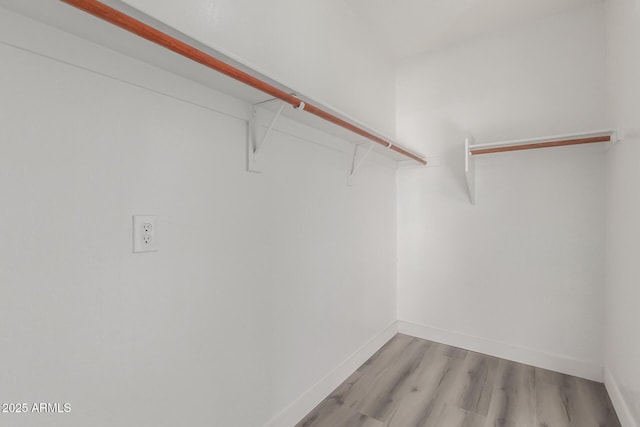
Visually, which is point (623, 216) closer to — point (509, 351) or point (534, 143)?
point (534, 143)

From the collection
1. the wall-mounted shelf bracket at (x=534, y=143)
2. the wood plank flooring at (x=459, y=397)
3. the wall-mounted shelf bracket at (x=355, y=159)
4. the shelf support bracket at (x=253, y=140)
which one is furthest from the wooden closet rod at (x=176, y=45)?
the wood plank flooring at (x=459, y=397)

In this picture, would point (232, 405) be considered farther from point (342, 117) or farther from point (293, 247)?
point (342, 117)

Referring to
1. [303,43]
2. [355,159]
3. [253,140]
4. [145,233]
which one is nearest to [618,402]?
[355,159]

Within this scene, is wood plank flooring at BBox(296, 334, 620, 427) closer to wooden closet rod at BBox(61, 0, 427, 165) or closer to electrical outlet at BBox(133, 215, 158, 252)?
electrical outlet at BBox(133, 215, 158, 252)

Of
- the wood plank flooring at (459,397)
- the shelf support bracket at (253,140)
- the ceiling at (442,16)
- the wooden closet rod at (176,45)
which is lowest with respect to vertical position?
the wood plank flooring at (459,397)

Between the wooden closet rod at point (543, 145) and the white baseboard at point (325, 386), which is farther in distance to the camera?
the wooden closet rod at point (543, 145)

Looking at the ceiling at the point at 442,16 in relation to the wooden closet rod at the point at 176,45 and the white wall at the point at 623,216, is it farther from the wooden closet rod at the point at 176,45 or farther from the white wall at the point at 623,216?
the wooden closet rod at the point at 176,45

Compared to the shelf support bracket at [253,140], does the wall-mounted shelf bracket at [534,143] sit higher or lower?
higher

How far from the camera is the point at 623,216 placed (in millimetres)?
1524

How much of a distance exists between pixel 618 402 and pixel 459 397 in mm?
796

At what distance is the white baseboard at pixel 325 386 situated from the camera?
1486 mm

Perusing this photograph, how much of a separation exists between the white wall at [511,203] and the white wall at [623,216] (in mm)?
128

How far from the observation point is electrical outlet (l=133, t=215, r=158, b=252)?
0.93m

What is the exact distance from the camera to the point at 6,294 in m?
0.70
